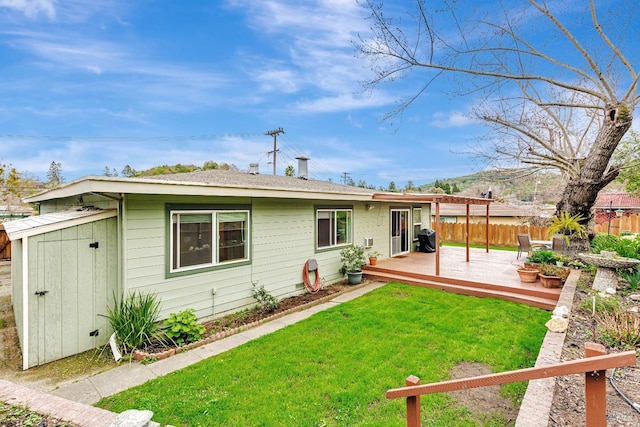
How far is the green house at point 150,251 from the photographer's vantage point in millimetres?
4598

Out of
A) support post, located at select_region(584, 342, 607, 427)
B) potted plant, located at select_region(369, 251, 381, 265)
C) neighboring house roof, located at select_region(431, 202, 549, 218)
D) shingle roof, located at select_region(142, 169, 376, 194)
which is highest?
shingle roof, located at select_region(142, 169, 376, 194)

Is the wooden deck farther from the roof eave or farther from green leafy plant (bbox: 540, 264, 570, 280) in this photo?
the roof eave

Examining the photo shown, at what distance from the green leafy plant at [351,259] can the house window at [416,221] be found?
17.3 feet

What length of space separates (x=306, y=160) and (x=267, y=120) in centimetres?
1536

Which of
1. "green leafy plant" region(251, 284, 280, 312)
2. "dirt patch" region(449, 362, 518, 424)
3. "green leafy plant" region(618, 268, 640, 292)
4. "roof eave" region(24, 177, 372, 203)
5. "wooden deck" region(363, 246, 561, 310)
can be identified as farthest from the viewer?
"wooden deck" region(363, 246, 561, 310)

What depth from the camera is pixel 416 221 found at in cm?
1418

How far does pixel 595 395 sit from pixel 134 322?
5583 millimetres

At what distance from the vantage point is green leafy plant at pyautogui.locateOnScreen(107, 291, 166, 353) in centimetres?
494

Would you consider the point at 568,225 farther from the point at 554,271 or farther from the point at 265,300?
the point at 265,300

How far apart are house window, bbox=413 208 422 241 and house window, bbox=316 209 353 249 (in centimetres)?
503

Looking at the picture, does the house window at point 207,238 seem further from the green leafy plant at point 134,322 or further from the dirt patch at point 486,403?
the dirt patch at point 486,403

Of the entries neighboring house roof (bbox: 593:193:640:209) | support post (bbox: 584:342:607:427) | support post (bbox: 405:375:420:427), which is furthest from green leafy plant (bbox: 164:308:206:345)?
neighboring house roof (bbox: 593:193:640:209)

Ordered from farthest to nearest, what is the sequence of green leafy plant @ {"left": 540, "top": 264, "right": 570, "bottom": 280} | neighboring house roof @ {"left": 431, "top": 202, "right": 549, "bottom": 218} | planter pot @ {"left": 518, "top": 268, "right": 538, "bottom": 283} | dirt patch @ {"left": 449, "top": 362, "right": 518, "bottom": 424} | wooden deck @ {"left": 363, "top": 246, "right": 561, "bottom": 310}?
1. neighboring house roof @ {"left": 431, "top": 202, "right": 549, "bottom": 218}
2. planter pot @ {"left": 518, "top": 268, "right": 538, "bottom": 283}
3. green leafy plant @ {"left": 540, "top": 264, "right": 570, "bottom": 280}
4. wooden deck @ {"left": 363, "top": 246, "right": 561, "bottom": 310}
5. dirt patch @ {"left": 449, "top": 362, "right": 518, "bottom": 424}

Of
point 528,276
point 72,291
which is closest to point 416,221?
point 528,276
